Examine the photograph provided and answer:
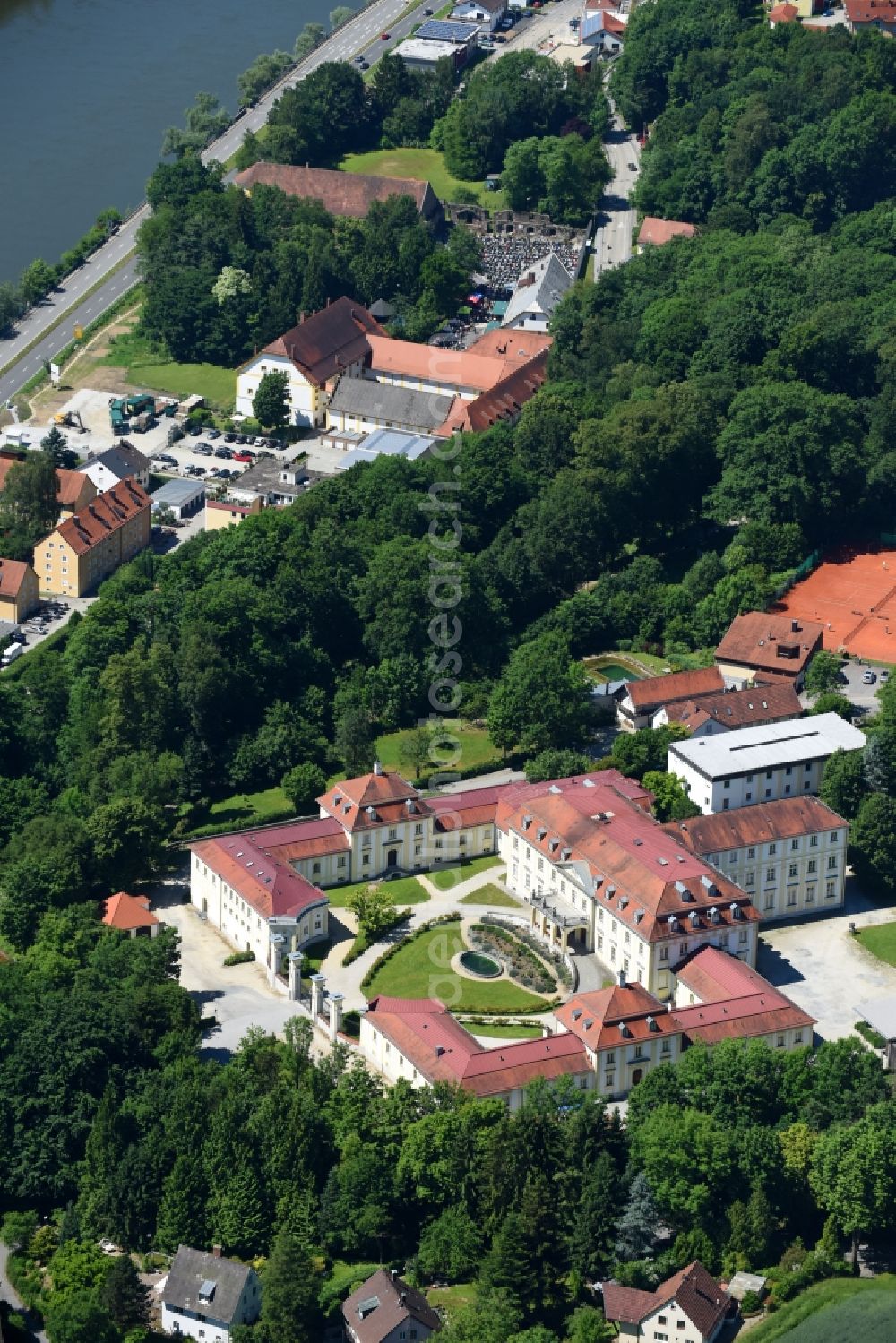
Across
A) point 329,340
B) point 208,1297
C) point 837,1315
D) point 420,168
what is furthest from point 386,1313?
point 420,168

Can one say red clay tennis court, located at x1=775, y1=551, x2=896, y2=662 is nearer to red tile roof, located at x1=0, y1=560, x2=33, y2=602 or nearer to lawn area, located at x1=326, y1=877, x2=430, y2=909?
lawn area, located at x1=326, y1=877, x2=430, y2=909

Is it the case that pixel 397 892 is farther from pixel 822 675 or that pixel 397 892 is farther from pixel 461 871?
pixel 822 675

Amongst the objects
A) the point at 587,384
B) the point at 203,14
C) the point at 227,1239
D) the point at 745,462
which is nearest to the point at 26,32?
the point at 203,14

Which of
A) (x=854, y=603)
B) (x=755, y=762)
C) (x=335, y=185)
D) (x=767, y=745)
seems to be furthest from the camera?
(x=335, y=185)

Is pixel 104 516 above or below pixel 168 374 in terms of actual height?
above

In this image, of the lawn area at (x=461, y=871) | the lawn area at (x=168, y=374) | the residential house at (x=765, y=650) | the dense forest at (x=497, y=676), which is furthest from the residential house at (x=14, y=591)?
the residential house at (x=765, y=650)

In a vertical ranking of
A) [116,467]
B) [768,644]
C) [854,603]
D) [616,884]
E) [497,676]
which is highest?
[616,884]
